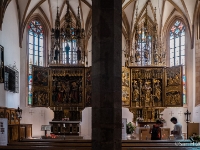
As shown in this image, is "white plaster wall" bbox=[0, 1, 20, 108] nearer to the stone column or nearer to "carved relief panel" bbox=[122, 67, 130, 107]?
"carved relief panel" bbox=[122, 67, 130, 107]

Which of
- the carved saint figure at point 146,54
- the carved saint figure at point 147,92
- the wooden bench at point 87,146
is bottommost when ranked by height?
the wooden bench at point 87,146

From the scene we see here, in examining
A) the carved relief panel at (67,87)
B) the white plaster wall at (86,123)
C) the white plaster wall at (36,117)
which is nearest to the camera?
the carved relief panel at (67,87)

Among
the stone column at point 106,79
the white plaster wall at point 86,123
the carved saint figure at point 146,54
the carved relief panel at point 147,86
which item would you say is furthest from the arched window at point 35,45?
the stone column at point 106,79

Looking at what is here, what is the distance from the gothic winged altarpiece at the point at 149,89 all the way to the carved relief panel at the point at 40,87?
5237mm

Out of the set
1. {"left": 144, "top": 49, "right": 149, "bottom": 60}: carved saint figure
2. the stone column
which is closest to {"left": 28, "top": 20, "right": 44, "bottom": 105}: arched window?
{"left": 144, "top": 49, "right": 149, "bottom": 60}: carved saint figure

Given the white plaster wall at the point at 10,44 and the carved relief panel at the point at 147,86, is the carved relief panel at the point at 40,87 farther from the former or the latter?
the carved relief panel at the point at 147,86

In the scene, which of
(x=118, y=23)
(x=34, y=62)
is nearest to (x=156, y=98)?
(x=34, y=62)

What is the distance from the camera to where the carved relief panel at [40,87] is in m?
24.6

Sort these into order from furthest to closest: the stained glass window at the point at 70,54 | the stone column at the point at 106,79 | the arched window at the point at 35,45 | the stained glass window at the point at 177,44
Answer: the stained glass window at the point at 177,44 < the arched window at the point at 35,45 < the stained glass window at the point at 70,54 < the stone column at the point at 106,79

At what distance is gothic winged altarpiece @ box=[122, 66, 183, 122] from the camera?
A: 24.9m

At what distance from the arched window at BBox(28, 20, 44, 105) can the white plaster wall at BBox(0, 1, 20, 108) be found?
5.91 feet

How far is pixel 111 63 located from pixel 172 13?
19322mm

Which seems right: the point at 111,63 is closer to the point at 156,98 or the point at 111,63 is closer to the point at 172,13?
the point at 156,98

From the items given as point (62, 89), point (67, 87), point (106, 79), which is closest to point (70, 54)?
point (67, 87)
